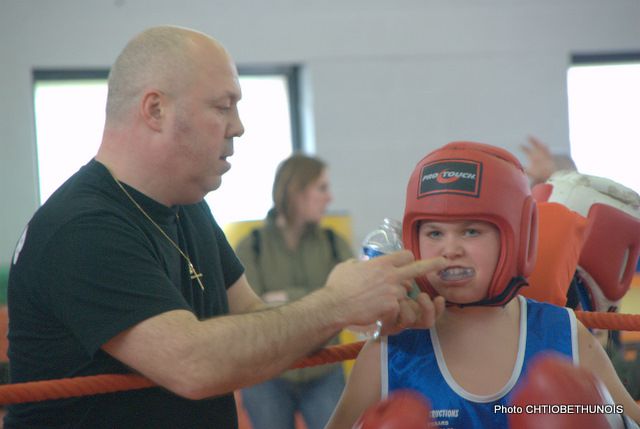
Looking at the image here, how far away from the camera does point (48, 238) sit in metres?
1.77

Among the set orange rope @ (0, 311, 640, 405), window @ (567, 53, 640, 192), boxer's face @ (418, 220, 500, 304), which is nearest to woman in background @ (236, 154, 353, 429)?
boxer's face @ (418, 220, 500, 304)

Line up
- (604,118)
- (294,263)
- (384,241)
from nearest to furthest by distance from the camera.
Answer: (384,241) → (294,263) → (604,118)

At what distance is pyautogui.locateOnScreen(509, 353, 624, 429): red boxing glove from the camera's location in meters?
1.62

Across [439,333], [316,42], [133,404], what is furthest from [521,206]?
[316,42]

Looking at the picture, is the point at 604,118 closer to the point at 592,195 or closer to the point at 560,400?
the point at 592,195

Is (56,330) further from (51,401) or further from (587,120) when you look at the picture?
(587,120)

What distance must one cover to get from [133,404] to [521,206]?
0.97 meters

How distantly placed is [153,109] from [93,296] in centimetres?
48

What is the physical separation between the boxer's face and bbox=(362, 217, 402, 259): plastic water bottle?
345mm

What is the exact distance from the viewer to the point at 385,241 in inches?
93.1

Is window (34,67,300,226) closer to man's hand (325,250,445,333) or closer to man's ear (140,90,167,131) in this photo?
man's ear (140,90,167,131)

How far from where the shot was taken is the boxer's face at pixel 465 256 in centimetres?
196

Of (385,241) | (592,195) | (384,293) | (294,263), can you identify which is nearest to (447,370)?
(384,293)

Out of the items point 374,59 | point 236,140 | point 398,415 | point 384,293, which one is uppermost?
point 374,59
